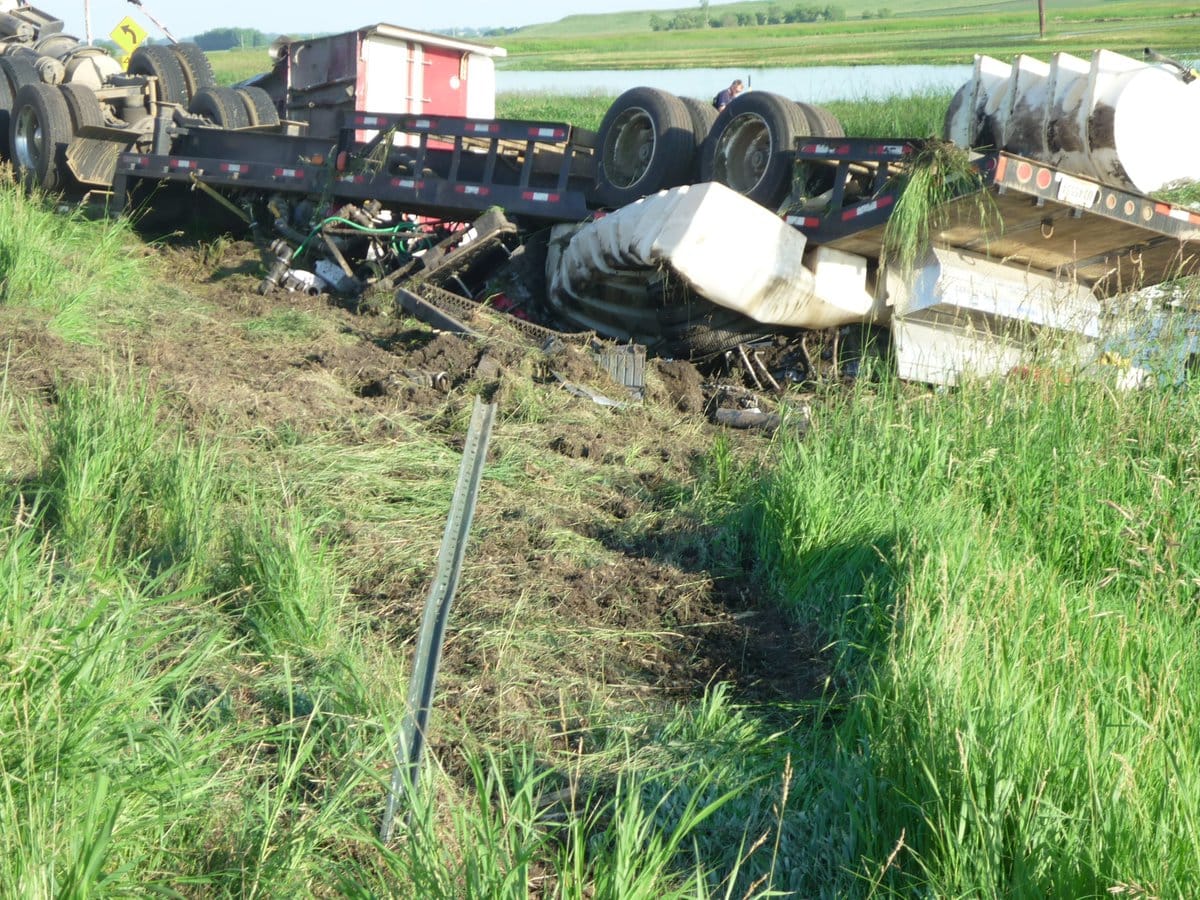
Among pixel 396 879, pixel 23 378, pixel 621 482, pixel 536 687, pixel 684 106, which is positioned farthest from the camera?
pixel 684 106

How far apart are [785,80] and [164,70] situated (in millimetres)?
20050

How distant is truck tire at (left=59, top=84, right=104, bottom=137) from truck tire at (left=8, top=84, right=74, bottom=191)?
4 cm

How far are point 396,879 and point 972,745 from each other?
3.83 ft

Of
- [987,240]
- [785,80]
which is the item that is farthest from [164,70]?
[785,80]

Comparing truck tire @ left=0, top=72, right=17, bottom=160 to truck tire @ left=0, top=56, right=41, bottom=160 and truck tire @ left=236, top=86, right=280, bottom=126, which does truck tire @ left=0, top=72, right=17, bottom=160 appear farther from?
truck tire @ left=236, top=86, right=280, bottom=126

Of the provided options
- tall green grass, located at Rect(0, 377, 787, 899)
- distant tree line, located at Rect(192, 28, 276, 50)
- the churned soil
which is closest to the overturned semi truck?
the churned soil

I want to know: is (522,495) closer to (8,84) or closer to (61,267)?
(61,267)

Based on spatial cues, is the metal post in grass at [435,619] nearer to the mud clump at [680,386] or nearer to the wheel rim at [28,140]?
the mud clump at [680,386]

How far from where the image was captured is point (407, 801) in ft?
8.38

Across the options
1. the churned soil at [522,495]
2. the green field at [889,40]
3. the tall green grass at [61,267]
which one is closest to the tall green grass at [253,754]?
the churned soil at [522,495]

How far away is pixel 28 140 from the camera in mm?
11664

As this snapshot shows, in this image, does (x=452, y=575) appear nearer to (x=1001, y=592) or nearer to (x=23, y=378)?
(x=1001, y=592)

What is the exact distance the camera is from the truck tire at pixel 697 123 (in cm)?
812

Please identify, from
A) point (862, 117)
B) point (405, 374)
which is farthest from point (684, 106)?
point (862, 117)
